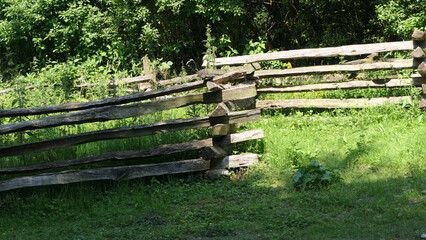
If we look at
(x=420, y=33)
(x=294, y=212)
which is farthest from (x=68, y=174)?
(x=420, y=33)

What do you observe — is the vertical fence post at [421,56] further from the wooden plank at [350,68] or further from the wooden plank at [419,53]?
the wooden plank at [350,68]

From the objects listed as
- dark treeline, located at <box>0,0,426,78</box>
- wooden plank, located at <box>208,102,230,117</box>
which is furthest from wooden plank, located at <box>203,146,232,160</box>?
dark treeline, located at <box>0,0,426,78</box>

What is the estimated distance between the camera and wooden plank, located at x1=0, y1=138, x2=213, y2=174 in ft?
18.5

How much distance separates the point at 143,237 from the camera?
4430mm

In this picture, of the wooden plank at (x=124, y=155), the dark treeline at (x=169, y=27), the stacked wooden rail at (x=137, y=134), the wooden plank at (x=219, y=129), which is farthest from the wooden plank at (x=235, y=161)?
the dark treeline at (x=169, y=27)

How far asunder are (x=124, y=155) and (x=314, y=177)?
8.40ft

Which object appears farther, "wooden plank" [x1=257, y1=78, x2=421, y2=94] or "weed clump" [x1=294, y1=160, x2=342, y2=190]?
"wooden plank" [x1=257, y1=78, x2=421, y2=94]

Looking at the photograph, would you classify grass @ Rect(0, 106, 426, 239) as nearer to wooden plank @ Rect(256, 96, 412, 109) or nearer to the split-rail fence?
the split-rail fence

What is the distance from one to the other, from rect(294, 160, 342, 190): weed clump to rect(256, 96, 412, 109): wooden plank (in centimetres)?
308

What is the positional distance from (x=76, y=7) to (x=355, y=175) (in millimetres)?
14131

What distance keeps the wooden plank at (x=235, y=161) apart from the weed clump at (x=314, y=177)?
849mm

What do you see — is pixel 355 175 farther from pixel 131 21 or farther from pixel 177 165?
pixel 131 21

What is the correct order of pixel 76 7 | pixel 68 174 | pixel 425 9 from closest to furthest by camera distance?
pixel 68 174 < pixel 425 9 < pixel 76 7

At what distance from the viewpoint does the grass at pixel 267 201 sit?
4.44 metres
